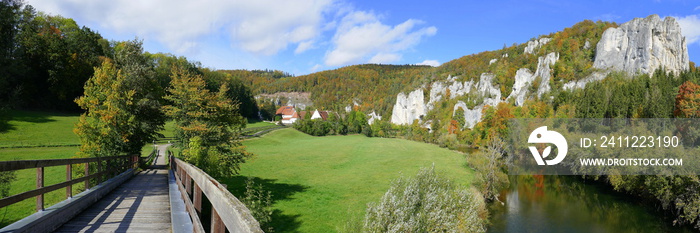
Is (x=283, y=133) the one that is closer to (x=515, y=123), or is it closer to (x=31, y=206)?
(x=515, y=123)

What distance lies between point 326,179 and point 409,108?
5017 inches

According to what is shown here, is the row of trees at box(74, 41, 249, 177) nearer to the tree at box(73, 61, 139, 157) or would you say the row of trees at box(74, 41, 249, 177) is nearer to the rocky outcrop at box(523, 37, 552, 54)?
the tree at box(73, 61, 139, 157)

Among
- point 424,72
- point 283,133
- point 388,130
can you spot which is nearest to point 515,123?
point 283,133

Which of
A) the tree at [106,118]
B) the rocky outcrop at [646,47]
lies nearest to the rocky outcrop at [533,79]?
the rocky outcrop at [646,47]

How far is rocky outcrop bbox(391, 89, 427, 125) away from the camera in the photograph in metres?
154

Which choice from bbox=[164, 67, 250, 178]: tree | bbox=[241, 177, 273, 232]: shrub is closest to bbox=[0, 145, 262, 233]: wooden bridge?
bbox=[241, 177, 273, 232]: shrub

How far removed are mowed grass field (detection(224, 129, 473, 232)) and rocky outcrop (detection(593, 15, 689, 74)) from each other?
71465 mm

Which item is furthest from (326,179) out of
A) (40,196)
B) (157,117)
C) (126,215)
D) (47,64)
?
(47,64)

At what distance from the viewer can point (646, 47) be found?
86875 millimetres

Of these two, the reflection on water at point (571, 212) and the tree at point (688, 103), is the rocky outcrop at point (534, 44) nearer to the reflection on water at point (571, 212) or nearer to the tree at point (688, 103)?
the tree at point (688, 103)

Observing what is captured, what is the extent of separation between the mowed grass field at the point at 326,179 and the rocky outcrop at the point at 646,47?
234 ft

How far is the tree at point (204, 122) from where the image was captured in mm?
15777

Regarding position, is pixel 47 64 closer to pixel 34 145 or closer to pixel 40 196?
pixel 34 145

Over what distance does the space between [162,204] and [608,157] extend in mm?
41044
